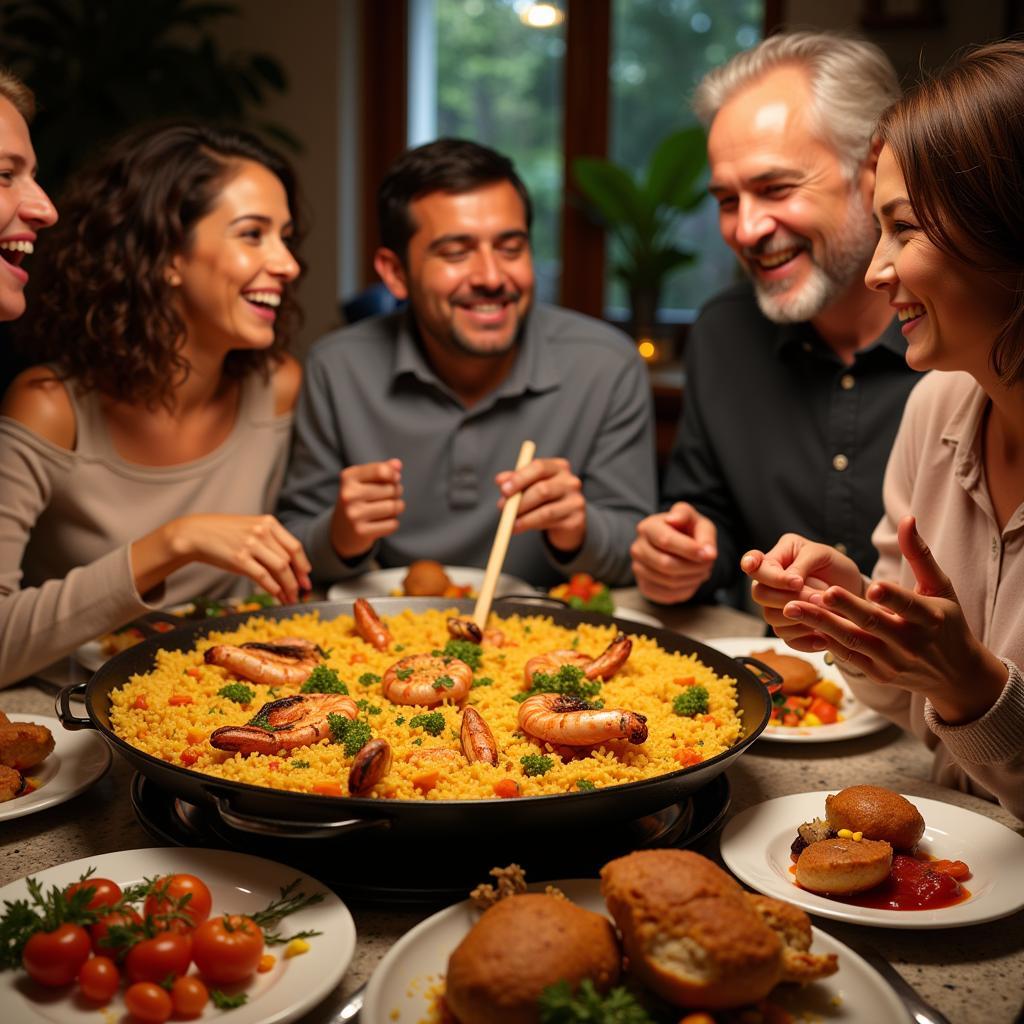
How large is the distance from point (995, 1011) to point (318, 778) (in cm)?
78

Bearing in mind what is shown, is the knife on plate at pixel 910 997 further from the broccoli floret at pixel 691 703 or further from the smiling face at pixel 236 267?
the smiling face at pixel 236 267

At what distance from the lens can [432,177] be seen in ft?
10.2

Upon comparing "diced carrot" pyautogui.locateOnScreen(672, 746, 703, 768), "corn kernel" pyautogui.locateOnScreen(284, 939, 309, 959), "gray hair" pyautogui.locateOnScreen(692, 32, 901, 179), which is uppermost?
"gray hair" pyautogui.locateOnScreen(692, 32, 901, 179)

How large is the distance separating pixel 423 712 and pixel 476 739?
188 millimetres

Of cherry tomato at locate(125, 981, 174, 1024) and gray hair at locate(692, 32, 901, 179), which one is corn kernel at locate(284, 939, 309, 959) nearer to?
cherry tomato at locate(125, 981, 174, 1024)

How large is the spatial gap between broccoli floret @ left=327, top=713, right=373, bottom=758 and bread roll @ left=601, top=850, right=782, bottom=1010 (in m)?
0.50

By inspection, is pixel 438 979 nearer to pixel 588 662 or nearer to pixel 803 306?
pixel 588 662

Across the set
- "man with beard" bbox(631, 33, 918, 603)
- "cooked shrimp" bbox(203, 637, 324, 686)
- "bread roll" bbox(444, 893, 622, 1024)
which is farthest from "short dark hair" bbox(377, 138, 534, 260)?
"bread roll" bbox(444, 893, 622, 1024)

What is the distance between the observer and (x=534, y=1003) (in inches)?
38.3

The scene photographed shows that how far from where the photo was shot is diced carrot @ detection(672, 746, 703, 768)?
1.47m

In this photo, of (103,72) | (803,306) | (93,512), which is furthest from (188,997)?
(103,72)

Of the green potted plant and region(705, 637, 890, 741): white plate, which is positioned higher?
the green potted plant

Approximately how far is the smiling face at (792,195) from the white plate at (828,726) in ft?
3.21

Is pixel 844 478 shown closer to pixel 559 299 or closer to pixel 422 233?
pixel 422 233
